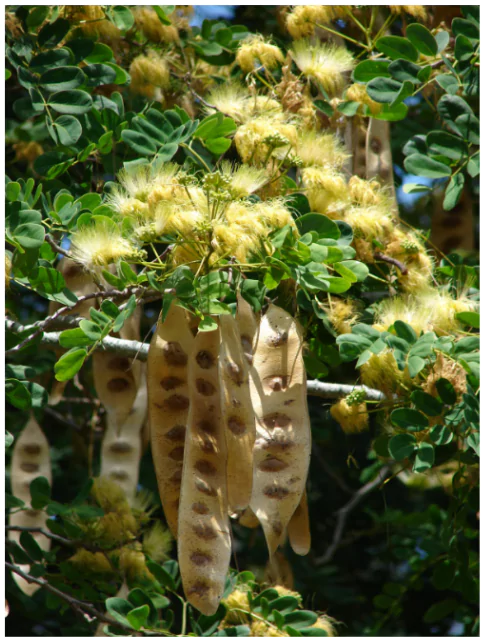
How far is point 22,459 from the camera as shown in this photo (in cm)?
376

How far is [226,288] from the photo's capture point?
7.04 ft

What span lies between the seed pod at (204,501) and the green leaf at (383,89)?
1013 mm

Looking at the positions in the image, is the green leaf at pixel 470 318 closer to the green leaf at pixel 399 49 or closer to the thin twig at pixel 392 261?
the thin twig at pixel 392 261

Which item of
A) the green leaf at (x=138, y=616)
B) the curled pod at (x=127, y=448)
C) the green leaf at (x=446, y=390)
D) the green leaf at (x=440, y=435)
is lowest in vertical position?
the green leaf at (x=138, y=616)

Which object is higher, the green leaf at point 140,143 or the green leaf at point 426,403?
the green leaf at point 140,143

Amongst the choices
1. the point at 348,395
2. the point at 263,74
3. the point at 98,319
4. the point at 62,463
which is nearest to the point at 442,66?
the point at 263,74

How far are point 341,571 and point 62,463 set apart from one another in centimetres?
178

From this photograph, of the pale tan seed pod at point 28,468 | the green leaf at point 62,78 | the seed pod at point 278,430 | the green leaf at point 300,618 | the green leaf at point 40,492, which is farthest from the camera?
the pale tan seed pod at point 28,468

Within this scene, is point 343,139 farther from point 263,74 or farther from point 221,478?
point 221,478

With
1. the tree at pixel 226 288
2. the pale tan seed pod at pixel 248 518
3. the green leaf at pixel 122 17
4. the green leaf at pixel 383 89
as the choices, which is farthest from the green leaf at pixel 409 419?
the green leaf at pixel 122 17

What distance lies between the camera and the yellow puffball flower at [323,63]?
10.0 feet

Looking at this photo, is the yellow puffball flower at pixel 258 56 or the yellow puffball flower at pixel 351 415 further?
the yellow puffball flower at pixel 258 56

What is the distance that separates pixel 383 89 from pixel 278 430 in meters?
1.09

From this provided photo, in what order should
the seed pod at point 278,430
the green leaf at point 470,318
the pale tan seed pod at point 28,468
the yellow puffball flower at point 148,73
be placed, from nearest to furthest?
the seed pod at point 278,430, the green leaf at point 470,318, the yellow puffball flower at point 148,73, the pale tan seed pod at point 28,468
